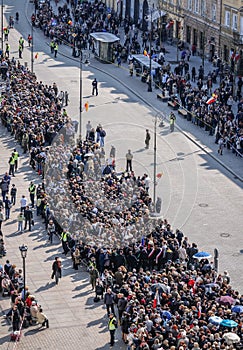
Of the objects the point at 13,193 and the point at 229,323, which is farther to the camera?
the point at 13,193

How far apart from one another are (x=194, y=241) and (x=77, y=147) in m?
14.3

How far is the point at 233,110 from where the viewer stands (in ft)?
275

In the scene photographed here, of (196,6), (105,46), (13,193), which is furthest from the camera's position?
(196,6)

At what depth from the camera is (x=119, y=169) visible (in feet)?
234

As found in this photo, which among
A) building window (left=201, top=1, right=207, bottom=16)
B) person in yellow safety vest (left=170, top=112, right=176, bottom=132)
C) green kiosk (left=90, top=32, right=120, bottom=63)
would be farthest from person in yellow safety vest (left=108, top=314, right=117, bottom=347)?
building window (left=201, top=1, right=207, bottom=16)

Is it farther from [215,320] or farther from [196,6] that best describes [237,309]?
[196,6]

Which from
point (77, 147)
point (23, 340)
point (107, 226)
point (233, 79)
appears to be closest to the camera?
point (23, 340)

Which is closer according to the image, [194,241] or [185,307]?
[185,307]

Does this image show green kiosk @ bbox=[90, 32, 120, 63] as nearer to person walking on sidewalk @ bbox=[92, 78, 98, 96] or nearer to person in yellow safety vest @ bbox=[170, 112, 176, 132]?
person walking on sidewalk @ bbox=[92, 78, 98, 96]

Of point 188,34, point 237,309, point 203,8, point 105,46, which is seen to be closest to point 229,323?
point 237,309

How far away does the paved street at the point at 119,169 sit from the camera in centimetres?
5041

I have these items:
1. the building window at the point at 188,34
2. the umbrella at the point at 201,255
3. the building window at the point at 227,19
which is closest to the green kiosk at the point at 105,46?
the building window at the point at 188,34

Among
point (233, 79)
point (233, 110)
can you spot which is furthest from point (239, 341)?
point (233, 79)

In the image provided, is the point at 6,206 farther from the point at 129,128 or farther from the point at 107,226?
the point at 129,128
